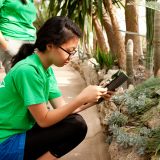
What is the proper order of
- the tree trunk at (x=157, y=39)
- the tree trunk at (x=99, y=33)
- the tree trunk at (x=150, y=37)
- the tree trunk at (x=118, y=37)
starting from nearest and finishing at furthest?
the tree trunk at (x=157, y=39), the tree trunk at (x=150, y=37), the tree trunk at (x=118, y=37), the tree trunk at (x=99, y=33)

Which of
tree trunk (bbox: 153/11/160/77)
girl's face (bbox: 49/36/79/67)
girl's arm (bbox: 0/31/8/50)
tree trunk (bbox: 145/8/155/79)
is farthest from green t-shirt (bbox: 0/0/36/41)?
tree trunk (bbox: 145/8/155/79)

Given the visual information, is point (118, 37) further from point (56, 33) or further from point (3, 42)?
point (56, 33)

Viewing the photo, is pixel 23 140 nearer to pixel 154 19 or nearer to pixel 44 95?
pixel 44 95

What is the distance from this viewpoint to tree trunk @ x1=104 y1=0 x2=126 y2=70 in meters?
4.48

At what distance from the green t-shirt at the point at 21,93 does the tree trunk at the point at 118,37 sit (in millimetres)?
2469

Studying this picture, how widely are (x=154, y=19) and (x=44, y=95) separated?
1778 millimetres

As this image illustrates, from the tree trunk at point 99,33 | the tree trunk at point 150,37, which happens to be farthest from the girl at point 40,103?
the tree trunk at point 99,33

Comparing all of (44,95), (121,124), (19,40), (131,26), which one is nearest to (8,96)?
(44,95)

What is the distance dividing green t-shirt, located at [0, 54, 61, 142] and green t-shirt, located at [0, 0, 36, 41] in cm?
65

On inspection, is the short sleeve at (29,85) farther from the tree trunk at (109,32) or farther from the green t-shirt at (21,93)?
the tree trunk at (109,32)

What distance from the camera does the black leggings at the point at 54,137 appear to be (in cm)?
211

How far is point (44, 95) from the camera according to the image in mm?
2027

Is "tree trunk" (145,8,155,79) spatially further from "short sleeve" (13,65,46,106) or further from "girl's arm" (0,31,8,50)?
"short sleeve" (13,65,46,106)

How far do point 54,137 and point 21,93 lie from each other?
35 cm
